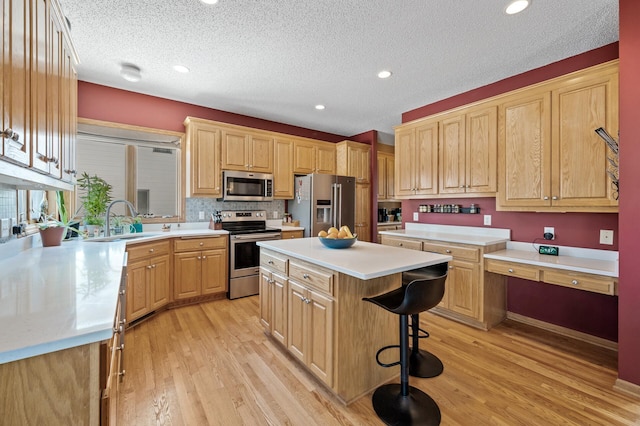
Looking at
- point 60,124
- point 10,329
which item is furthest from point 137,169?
point 10,329

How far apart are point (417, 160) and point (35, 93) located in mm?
3661

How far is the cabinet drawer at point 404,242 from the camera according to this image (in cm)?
332

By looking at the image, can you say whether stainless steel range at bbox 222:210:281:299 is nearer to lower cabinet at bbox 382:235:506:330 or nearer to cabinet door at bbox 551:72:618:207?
lower cabinet at bbox 382:235:506:330

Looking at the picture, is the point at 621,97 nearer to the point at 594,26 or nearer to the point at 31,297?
the point at 594,26

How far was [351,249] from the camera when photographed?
2256 millimetres

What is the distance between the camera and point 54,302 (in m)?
1.00

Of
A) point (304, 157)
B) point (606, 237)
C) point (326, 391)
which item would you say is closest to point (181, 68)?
point (304, 157)

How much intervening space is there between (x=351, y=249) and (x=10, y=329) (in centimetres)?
186

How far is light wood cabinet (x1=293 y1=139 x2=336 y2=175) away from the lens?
466 centimetres

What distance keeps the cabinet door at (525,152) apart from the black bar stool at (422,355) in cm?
149

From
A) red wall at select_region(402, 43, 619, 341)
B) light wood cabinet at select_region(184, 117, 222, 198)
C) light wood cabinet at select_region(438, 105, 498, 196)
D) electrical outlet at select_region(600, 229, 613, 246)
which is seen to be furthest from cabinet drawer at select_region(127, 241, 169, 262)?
electrical outlet at select_region(600, 229, 613, 246)

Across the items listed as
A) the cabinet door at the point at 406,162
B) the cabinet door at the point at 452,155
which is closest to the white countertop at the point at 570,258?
the cabinet door at the point at 452,155

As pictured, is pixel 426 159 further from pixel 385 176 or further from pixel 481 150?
pixel 385 176

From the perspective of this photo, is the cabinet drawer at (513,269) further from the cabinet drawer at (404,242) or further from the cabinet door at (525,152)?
the cabinet drawer at (404,242)
